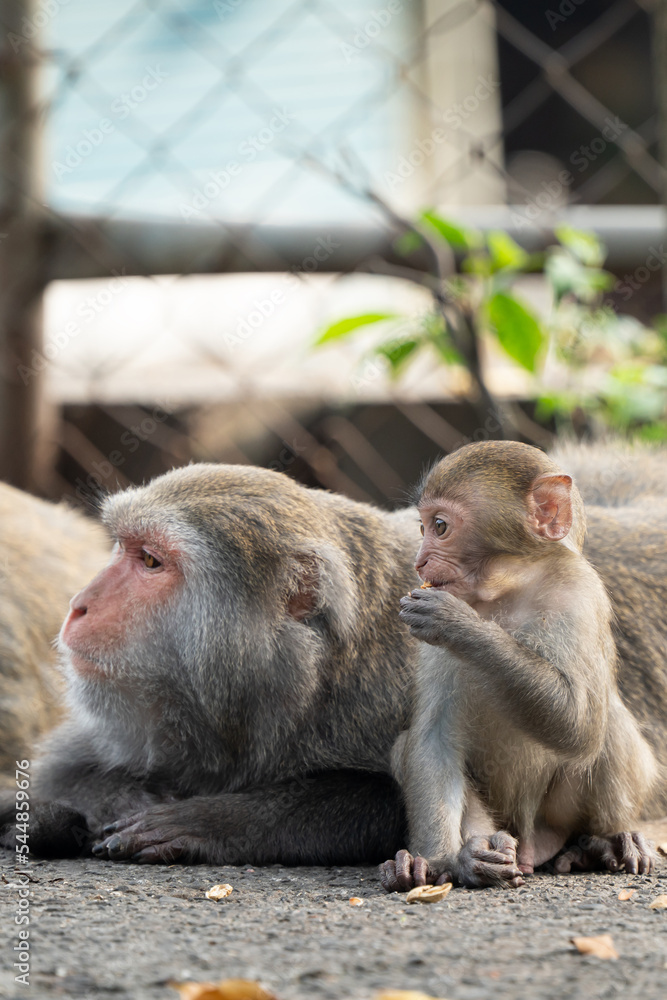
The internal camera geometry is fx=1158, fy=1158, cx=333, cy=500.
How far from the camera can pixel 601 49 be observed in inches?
373

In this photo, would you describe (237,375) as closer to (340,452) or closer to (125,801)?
(340,452)

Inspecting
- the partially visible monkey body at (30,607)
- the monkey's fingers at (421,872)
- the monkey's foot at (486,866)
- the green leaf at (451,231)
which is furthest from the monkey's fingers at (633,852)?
the green leaf at (451,231)

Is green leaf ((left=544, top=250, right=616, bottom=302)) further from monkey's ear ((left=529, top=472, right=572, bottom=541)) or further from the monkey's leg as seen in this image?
the monkey's leg

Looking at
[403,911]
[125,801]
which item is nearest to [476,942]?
[403,911]

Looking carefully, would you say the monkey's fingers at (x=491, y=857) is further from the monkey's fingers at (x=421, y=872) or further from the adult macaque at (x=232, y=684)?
the adult macaque at (x=232, y=684)

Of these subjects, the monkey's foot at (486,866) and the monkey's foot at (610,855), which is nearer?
the monkey's foot at (486,866)

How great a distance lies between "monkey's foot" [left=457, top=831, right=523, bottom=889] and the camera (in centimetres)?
260

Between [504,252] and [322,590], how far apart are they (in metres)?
2.58

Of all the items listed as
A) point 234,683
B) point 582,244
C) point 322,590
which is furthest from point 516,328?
→ point 234,683

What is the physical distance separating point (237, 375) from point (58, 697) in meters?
2.59

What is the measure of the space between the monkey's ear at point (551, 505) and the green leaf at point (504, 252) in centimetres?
257

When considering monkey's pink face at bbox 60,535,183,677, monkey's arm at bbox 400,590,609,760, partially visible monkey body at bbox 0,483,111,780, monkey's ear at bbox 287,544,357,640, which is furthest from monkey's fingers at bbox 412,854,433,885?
partially visible monkey body at bbox 0,483,111,780

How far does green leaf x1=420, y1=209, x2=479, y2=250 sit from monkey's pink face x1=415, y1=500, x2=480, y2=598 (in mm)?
2595

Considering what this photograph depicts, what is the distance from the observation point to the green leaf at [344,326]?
519 cm
